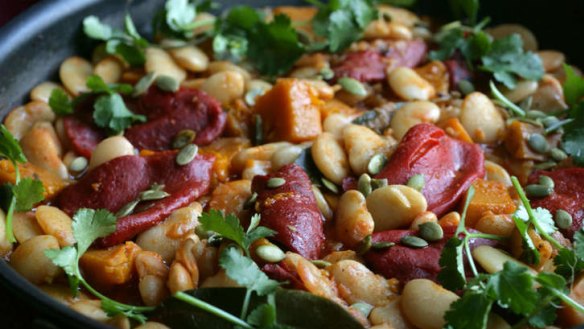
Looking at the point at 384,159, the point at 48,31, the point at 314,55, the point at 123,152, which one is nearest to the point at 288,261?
the point at 384,159

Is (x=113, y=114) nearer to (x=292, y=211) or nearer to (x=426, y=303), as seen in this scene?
(x=292, y=211)

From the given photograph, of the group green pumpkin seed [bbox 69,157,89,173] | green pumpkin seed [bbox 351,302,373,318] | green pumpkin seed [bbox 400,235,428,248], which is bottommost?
green pumpkin seed [bbox 69,157,89,173]

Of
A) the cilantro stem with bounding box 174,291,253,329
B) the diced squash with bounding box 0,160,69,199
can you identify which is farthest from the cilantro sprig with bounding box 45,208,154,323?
the diced squash with bounding box 0,160,69,199

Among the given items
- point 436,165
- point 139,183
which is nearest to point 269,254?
point 139,183

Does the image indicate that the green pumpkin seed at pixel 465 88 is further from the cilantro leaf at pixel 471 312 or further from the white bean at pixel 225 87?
the cilantro leaf at pixel 471 312

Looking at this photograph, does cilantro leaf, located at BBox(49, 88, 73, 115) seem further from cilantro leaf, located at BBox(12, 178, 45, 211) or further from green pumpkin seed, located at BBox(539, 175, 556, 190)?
green pumpkin seed, located at BBox(539, 175, 556, 190)
